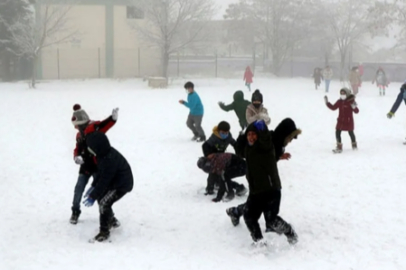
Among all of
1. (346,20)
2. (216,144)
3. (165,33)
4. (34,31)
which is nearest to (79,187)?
(216,144)

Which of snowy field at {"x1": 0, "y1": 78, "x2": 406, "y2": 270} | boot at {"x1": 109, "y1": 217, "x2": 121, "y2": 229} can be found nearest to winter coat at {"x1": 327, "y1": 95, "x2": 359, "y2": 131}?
snowy field at {"x1": 0, "y1": 78, "x2": 406, "y2": 270}

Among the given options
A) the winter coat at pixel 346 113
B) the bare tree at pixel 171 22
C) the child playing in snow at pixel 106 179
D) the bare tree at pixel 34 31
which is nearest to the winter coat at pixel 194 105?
the winter coat at pixel 346 113

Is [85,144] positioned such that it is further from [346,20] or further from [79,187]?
[346,20]

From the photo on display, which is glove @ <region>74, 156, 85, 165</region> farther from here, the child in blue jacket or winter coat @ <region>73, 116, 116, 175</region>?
the child in blue jacket

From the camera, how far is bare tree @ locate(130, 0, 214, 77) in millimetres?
36562

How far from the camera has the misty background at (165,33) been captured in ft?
119

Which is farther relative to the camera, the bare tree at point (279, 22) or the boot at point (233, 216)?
the bare tree at point (279, 22)

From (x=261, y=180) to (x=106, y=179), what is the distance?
1760mm

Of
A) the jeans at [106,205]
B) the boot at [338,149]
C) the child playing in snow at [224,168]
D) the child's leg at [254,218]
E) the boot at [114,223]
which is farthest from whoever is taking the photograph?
the boot at [338,149]

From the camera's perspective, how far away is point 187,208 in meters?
7.96

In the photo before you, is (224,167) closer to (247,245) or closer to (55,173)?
(247,245)

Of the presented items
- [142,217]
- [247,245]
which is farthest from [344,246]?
[142,217]

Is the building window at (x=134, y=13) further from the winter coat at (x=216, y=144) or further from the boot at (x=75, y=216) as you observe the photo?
the boot at (x=75, y=216)

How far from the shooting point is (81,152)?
6906 mm
